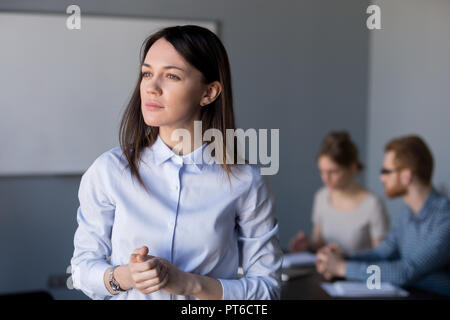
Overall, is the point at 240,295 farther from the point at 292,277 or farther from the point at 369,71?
the point at 369,71

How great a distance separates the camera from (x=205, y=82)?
810 millimetres

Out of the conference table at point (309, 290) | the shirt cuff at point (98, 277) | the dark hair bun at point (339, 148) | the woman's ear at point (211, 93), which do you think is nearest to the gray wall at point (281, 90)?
the dark hair bun at point (339, 148)

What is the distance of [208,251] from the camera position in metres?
0.85

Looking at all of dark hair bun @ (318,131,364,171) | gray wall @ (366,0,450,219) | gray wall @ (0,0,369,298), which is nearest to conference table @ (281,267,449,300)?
dark hair bun @ (318,131,364,171)

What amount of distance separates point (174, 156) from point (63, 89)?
273cm

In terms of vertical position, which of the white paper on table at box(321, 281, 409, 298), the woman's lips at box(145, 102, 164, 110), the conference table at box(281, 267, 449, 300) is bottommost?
the conference table at box(281, 267, 449, 300)

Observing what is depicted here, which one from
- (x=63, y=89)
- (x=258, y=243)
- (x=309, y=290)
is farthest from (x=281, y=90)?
(x=258, y=243)

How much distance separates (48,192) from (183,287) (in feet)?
9.28

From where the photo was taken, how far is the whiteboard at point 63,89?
3258mm

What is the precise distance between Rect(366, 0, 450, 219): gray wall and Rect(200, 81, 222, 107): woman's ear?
2465 mm

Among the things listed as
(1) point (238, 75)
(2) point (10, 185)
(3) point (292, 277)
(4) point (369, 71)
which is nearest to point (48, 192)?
(2) point (10, 185)

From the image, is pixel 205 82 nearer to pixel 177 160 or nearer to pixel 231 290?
pixel 177 160

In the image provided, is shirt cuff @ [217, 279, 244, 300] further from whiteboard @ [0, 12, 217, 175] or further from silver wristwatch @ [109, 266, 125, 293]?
whiteboard @ [0, 12, 217, 175]

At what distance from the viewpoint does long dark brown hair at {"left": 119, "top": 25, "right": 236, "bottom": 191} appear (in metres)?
0.78
